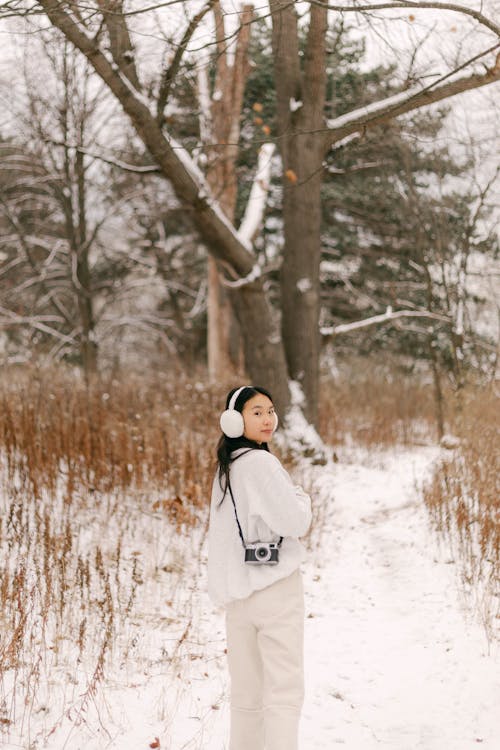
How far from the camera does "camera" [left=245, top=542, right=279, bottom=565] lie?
106 inches

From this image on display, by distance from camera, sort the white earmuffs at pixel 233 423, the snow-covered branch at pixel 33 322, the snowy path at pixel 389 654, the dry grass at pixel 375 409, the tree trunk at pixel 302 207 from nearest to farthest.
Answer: the white earmuffs at pixel 233 423 → the snowy path at pixel 389 654 → the tree trunk at pixel 302 207 → the dry grass at pixel 375 409 → the snow-covered branch at pixel 33 322

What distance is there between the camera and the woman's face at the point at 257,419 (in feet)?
9.40

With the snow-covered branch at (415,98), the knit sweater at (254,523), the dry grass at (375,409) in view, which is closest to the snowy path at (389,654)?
the knit sweater at (254,523)

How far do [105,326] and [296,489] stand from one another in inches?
625

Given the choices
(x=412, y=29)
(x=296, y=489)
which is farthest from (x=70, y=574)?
(x=412, y=29)

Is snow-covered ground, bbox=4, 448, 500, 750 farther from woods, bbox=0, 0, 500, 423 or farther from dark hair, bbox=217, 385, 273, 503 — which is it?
woods, bbox=0, 0, 500, 423

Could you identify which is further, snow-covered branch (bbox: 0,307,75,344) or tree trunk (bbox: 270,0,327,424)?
snow-covered branch (bbox: 0,307,75,344)

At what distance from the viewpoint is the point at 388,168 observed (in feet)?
39.8

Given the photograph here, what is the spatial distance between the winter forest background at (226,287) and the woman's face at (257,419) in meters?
1.35

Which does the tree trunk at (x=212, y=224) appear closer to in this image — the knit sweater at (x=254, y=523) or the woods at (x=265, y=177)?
the woods at (x=265, y=177)

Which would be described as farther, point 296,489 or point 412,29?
point 412,29

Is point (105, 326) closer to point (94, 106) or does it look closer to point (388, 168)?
point (94, 106)

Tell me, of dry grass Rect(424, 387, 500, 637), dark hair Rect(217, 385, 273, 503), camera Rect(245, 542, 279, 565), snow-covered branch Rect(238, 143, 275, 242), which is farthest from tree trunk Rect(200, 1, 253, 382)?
camera Rect(245, 542, 279, 565)

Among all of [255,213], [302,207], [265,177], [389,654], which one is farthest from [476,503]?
[265,177]
